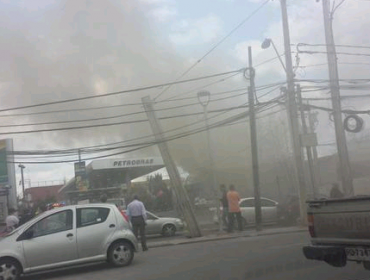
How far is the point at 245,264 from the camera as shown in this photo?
9.93 m

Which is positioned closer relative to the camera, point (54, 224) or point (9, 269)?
point (9, 269)

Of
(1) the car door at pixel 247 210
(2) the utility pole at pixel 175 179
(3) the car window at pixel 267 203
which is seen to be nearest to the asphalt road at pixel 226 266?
(2) the utility pole at pixel 175 179

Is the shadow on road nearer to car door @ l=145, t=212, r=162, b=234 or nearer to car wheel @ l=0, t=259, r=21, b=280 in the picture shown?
car wheel @ l=0, t=259, r=21, b=280

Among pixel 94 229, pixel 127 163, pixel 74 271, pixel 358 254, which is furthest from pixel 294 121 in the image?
pixel 127 163

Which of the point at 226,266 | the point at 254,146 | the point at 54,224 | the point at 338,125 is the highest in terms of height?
the point at 338,125

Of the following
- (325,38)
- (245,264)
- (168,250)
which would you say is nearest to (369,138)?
(325,38)

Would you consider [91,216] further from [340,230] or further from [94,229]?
[340,230]

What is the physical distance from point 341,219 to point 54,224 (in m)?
6.06

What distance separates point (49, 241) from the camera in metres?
10.5

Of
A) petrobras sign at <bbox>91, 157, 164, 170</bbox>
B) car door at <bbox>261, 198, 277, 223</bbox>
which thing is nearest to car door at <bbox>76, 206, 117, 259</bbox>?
car door at <bbox>261, 198, 277, 223</bbox>

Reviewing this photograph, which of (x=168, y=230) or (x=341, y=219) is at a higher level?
(x=341, y=219)

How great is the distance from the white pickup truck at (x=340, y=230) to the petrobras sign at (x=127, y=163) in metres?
26.5

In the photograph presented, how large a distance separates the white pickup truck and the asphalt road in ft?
3.22

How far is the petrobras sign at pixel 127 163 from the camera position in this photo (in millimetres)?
33812
